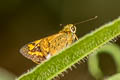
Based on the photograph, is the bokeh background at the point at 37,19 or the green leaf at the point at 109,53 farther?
the bokeh background at the point at 37,19

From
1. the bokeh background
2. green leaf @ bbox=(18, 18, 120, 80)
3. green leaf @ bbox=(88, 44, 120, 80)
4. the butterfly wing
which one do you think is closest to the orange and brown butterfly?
the butterfly wing

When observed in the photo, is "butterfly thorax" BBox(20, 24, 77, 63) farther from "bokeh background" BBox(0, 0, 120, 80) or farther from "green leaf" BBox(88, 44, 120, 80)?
"bokeh background" BBox(0, 0, 120, 80)

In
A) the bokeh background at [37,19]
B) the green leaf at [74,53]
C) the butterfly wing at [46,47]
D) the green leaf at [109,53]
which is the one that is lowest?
the green leaf at [74,53]

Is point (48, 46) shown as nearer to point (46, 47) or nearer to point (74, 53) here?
point (46, 47)

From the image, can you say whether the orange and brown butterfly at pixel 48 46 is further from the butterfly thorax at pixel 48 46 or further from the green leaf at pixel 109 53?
the green leaf at pixel 109 53

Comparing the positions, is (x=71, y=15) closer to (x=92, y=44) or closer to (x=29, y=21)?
(x=29, y=21)

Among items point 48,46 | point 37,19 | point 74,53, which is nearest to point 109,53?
point 48,46

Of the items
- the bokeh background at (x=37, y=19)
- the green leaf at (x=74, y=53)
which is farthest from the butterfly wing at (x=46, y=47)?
the bokeh background at (x=37, y=19)

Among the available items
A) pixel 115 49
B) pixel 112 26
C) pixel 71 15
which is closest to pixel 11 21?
pixel 71 15
